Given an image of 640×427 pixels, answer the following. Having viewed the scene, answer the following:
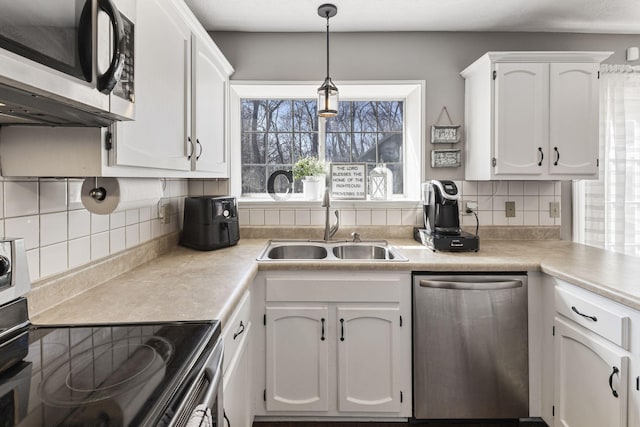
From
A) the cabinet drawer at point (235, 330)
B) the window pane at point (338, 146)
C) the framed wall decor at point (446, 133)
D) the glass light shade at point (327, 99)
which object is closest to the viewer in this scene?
the cabinet drawer at point (235, 330)

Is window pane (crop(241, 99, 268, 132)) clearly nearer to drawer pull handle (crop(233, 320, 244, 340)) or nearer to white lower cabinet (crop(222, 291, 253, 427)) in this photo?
white lower cabinet (crop(222, 291, 253, 427))

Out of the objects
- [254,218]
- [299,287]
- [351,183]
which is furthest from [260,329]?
[351,183]

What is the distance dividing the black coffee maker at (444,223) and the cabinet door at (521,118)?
0.35 meters

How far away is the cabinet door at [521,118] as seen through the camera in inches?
84.4

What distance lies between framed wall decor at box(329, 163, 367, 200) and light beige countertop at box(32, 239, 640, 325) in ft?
1.55

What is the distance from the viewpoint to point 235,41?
8.20 ft

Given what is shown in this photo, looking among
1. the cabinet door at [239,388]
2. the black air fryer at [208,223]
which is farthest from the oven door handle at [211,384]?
the black air fryer at [208,223]

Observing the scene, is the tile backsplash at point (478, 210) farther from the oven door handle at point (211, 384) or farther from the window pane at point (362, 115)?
the oven door handle at point (211, 384)

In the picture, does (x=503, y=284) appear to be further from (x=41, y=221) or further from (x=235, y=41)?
(x=235, y=41)

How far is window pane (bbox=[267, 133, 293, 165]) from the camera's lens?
9.18ft

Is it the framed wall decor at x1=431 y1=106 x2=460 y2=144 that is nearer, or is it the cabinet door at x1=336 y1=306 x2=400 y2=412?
the cabinet door at x1=336 y1=306 x2=400 y2=412

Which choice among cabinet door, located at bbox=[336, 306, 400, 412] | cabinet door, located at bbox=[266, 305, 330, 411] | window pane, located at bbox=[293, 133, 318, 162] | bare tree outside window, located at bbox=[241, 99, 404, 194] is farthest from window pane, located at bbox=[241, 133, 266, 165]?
cabinet door, located at bbox=[336, 306, 400, 412]

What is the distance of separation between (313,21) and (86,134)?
5.87 feet

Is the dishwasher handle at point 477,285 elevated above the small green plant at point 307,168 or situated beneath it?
situated beneath
